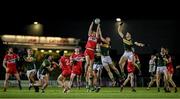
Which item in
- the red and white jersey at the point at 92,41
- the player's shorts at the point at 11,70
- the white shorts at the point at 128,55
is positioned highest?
the red and white jersey at the point at 92,41

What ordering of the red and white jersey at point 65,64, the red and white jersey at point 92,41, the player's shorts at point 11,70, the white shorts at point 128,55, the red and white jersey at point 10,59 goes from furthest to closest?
the red and white jersey at point 10,59 < the player's shorts at point 11,70 < the red and white jersey at point 65,64 < the white shorts at point 128,55 < the red and white jersey at point 92,41

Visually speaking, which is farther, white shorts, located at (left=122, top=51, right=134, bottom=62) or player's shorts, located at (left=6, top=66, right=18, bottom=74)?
player's shorts, located at (left=6, top=66, right=18, bottom=74)

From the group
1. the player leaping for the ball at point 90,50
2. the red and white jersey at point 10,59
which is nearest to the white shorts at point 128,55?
the player leaping for the ball at point 90,50

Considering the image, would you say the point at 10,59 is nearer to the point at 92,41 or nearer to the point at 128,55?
the point at 92,41

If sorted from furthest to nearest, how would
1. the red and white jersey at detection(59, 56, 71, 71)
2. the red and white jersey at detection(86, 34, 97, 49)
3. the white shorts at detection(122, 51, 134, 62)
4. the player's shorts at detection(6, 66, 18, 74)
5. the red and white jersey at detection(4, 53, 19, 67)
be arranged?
the red and white jersey at detection(4, 53, 19, 67), the player's shorts at detection(6, 66, 18, 74), the red and white jersey at detection(59, 56, 71, 71), the white shorts at detection(122, 51, 134, 62), the red and white jersey at detection(86, 34, 97, 49)

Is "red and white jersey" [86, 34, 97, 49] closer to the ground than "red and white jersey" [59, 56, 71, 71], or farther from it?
farther from it

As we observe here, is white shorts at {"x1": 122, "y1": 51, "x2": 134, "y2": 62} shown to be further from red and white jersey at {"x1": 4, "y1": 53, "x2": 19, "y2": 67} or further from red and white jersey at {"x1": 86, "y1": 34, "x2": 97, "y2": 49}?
red and white jersey at {"x1": 4, "y1": 53, "x2": 19, "y2": 67}

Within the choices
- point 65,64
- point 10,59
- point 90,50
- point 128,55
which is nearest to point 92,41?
point 90,50

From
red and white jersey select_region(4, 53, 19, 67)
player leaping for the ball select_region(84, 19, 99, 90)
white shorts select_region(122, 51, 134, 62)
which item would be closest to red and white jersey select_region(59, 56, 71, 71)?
player leaping for the ball select_region(84, 19, 99, 90)

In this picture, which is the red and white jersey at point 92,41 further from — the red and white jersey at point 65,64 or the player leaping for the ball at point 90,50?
the red and white jersey at point 65,64

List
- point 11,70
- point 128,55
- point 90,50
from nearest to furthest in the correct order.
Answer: point 90,50 < point 128,55 < point 11,70

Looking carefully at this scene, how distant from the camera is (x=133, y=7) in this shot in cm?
5553

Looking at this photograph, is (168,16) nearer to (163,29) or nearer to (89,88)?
(163,29)

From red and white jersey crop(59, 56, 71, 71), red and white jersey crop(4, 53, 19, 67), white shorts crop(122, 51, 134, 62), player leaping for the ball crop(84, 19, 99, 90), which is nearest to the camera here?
player leaping for the ball crop(84, 19, 99, 90)
